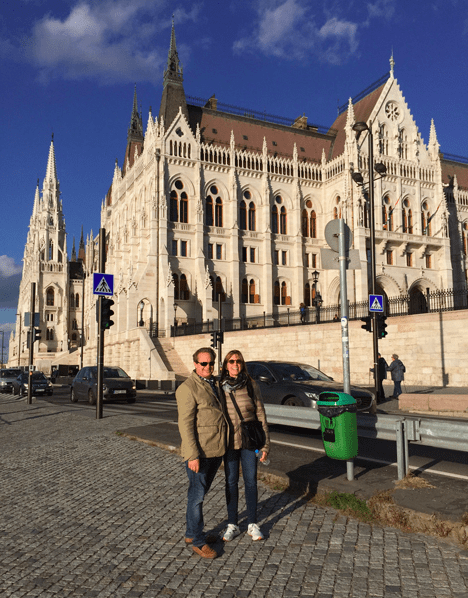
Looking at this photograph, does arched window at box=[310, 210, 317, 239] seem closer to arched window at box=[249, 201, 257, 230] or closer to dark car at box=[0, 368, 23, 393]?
arched window at box=[249, 201, 257, 230]

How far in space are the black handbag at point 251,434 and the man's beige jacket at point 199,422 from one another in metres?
0.25

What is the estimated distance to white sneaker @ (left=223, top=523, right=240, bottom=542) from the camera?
4.67 meters

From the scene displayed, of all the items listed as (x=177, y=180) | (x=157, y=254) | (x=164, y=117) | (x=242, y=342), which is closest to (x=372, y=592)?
(x=242, y=342)

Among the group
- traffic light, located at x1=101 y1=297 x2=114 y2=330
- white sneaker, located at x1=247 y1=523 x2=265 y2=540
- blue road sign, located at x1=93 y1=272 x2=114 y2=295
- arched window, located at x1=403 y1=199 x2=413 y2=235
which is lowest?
white sneaker, located at x1=247 y1=523 x2=265 y2=540

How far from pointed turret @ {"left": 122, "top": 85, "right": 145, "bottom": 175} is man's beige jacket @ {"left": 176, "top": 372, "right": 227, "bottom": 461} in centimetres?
5726

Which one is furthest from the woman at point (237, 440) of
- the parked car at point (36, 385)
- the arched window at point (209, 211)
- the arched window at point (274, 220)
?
the arched window at point (274, 220)

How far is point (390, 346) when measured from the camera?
2559cm

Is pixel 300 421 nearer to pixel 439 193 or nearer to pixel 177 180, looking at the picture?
pixel 177 180

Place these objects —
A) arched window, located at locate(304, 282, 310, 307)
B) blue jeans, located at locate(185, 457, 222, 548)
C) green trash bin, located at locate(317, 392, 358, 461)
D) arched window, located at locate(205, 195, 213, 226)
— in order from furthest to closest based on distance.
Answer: arched window, located at locate(304, 282, 310, 307) → arched window, located at locate(205, 195, 213, 226) → green trash bin, located at locate(317, 392, 358, 461) → blue jeans, located at locate(185, 457, 222, 548)

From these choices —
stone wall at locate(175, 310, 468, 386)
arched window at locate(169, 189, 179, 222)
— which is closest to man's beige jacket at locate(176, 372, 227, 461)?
stone wall at locate(175, 310, 468, 386)

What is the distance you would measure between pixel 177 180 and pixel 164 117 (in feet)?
23.4

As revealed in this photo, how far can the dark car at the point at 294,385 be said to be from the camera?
11711mm

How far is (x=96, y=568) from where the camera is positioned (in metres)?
4.18

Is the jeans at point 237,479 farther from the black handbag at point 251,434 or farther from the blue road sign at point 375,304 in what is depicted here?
the blue road sign at point 375,304
